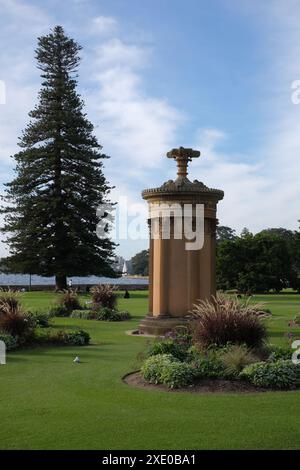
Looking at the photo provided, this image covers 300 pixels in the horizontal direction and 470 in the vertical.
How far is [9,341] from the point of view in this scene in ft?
45.9

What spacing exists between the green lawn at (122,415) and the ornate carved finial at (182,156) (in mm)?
8806

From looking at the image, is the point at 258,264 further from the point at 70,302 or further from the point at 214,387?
the point at 214,387

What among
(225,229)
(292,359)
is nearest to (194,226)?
(292,359)

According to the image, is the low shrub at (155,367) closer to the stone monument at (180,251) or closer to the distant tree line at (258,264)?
the stone monument at (180,251)

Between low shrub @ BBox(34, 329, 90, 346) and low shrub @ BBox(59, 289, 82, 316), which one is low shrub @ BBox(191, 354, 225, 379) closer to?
low shrub @ BBox(34, 329, 90, 346)

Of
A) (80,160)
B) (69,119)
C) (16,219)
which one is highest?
(69,119)

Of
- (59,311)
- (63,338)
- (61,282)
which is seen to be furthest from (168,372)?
(61,282)

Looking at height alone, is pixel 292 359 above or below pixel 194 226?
below

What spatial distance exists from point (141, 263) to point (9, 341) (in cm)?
10969

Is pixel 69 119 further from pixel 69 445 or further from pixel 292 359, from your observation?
pixel 69 445

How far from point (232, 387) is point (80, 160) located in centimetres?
3976

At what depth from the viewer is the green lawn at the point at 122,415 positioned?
6473 mm

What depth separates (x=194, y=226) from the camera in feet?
58.1
